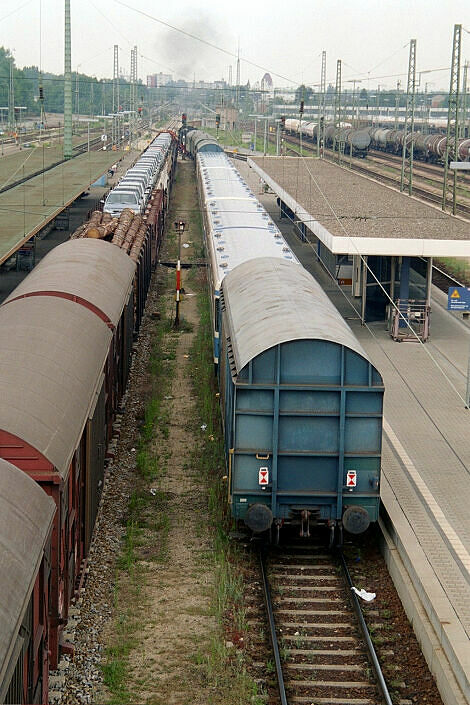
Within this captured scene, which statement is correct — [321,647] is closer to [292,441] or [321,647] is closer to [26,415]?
[292,441]

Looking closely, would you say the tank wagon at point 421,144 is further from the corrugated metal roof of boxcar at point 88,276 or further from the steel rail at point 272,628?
the steel rail at point 272,628

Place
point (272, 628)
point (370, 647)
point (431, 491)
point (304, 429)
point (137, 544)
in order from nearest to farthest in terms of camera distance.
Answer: point (370, 647) → point (272, 628) → point (304, 429) → point (137, 544) → point (431, 491)

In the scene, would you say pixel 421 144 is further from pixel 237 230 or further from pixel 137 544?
pixel 137 544

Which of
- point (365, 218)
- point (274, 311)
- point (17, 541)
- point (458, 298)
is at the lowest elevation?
point (458, 298)

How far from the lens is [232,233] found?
24281 millimetres

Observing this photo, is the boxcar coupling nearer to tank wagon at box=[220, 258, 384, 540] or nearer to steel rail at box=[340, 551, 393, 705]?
tank wagon at box=[220, 258, 384, 540]

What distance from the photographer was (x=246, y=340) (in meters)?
12.8

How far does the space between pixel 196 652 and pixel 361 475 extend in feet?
10.6

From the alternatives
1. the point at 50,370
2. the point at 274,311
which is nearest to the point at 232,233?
the point at 274,311

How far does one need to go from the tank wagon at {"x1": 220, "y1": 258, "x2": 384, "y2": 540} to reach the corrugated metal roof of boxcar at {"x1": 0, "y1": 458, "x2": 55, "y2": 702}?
466cm

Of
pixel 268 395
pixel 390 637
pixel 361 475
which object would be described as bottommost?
pixel 390 637

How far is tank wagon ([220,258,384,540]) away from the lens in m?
11.9

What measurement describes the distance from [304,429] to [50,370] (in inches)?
139

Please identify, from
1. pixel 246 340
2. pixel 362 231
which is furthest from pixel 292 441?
pixel 362 231
